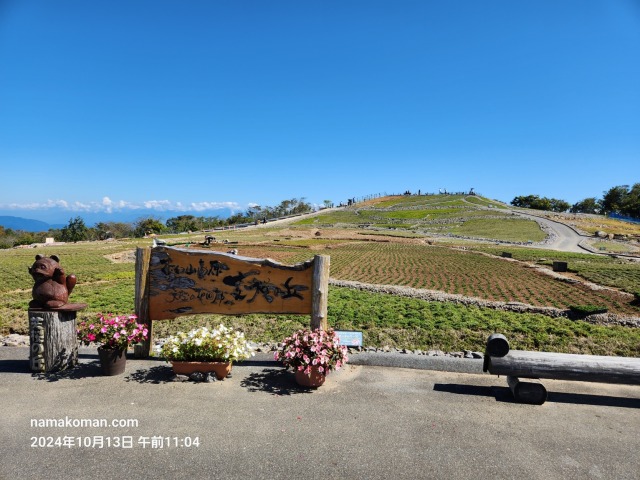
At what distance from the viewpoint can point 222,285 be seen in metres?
7.78

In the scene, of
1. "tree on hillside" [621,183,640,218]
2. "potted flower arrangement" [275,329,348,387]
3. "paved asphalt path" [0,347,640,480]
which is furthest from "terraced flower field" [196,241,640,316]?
"tree on hillside" [621,183,640,218]

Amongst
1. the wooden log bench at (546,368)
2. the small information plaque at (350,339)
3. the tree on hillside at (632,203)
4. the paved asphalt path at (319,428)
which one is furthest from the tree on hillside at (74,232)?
the tree on hillside at (632,203)

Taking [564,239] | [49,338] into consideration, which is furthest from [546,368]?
[564,239]

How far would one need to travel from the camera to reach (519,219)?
271 feet

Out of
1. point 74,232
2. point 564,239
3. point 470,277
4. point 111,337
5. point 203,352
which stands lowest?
point 470,277

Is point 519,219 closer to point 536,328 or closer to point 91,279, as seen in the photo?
point 536,328

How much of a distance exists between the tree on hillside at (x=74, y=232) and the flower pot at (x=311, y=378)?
2977 inches

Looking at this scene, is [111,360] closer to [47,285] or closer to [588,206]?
[47,285]

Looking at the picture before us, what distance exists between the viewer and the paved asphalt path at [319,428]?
4.32 m

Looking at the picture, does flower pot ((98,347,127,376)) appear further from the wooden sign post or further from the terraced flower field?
the terraced flower field

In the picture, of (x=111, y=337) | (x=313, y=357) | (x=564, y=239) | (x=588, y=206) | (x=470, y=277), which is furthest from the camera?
(x=588, y=206)

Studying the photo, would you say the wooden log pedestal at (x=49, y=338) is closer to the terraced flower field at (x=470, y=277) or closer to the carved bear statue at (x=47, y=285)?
the carved bear statue at (x=47, y=285)

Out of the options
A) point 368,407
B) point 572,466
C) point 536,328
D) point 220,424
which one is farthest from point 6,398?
point 536,328

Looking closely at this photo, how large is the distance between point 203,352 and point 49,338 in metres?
2.97
